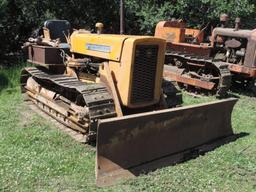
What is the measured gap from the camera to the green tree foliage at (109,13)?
44.8 feet

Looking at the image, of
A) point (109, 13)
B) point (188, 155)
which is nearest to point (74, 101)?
point (188, 155)

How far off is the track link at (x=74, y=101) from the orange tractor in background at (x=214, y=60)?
4008mm

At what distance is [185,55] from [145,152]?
19.7 feet

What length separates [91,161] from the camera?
585 cm

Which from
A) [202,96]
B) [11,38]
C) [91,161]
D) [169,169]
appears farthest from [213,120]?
[11,38]

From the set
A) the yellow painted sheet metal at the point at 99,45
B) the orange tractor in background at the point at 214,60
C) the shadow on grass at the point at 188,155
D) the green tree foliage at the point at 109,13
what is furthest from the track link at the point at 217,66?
the green tree foliage at the point at 109,13

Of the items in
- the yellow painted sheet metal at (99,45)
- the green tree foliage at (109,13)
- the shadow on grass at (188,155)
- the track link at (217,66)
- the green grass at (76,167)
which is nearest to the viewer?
the green grass at (76,167)

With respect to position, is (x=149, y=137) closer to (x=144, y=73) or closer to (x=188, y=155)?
(x=188, y=155)

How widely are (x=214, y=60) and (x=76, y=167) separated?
5988mm

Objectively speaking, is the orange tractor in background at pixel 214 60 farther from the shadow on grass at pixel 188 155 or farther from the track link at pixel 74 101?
the track link at pixel 74 101

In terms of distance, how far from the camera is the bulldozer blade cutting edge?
17.4 feet

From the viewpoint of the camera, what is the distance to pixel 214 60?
10.6 m

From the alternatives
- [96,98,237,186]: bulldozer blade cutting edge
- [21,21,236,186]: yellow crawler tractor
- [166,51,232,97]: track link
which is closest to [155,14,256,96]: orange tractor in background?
[166,51,232,97]: track link

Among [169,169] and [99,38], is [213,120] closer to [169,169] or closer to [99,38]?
[169,169]
